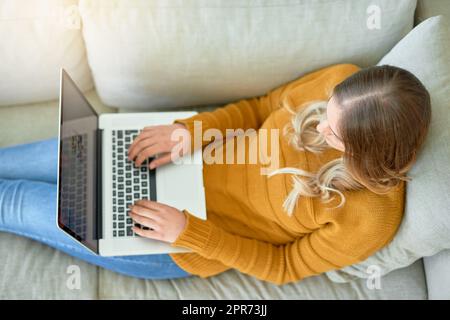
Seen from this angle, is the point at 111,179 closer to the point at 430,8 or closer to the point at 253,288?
the point at 253,288

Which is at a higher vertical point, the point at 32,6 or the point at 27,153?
the point at 32,6

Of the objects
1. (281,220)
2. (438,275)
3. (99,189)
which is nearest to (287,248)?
(281,220)

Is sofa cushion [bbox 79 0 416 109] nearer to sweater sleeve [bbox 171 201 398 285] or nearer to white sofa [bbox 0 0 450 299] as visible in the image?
white sofa [bbox 0 0 450 299]

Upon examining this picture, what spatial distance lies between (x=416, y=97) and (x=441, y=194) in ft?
0.76

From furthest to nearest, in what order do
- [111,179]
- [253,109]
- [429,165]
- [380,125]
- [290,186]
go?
[253,109], [111,179], [290,186], [429,165], [380,125]

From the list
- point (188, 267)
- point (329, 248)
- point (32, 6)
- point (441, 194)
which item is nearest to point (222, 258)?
point (188, 267)

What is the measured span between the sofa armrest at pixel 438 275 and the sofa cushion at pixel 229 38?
51 cm

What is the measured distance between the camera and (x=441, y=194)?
2.82 feet

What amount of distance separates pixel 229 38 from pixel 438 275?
0.75 meters

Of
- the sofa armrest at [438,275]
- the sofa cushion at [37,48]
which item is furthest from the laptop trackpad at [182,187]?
the sofa armrest at [438,275]

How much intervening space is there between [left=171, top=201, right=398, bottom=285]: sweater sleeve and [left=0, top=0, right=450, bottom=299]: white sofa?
5.3 inches

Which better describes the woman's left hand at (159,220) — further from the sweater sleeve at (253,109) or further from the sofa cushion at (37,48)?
the sofa cushion at (37,48)

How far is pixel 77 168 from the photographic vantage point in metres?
0.99
